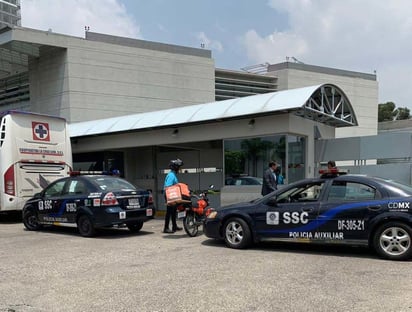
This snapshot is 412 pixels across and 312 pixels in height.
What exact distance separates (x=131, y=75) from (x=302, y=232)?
24.9 metres

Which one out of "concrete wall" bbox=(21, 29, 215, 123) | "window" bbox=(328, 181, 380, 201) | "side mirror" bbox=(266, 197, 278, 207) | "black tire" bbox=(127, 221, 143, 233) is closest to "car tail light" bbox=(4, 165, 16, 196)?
"black tire" bbox=(127, 221, 143, 233)

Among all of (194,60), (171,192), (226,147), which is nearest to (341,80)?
(194,60)

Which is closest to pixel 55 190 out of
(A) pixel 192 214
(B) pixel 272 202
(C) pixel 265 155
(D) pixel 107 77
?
(A) pixel 192 214

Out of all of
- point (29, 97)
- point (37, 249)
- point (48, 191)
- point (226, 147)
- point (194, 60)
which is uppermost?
point (194, 60)

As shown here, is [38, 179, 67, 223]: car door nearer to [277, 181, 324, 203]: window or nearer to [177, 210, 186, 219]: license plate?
[177, 210, 186, 219]: license plate

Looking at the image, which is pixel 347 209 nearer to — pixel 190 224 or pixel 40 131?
pixel 190 224

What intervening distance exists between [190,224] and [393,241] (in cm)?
472

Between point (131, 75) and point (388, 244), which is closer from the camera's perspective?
point (388, 244)

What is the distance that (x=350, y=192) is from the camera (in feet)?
25.1

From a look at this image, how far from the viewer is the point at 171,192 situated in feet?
34.2

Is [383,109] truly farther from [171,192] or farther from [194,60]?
[171,192]

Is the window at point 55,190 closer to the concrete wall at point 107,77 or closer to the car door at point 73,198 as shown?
the car door at point 73,198

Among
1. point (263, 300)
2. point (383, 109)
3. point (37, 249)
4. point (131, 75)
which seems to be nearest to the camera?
→ point (263, 300)

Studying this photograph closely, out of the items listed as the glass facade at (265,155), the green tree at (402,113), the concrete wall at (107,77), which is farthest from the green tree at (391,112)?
the glass facade at (265,155)
